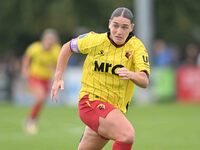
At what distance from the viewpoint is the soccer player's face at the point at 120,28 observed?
9609mm

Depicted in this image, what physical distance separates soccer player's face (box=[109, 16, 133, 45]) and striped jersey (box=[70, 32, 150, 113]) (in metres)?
0.17

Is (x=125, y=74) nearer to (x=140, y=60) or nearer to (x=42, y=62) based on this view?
(x=140, y=60)

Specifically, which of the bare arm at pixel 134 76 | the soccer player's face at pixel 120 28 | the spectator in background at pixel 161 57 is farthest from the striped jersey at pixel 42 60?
the spectator in background at pixel 161 57

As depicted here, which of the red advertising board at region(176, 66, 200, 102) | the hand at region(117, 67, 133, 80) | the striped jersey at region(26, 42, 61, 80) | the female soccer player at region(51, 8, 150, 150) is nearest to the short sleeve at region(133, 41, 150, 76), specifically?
the female soccer player at region(51, 8, 150, 150)

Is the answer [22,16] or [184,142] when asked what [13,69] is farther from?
[184,142]

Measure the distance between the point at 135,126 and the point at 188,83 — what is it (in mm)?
9911

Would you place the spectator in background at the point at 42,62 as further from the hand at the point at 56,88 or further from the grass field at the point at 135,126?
the hand at the point at 56,88

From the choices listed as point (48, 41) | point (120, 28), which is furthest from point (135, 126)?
point (120, 28)

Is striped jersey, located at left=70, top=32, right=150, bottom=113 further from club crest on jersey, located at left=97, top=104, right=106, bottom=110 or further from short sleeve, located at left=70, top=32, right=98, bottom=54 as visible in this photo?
club crest on jersey, located at left=97, top=104, right=106, bottom=110

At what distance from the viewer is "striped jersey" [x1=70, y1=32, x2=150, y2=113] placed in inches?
384

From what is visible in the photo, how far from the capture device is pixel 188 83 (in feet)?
96.8

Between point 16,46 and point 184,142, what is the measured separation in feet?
79.4

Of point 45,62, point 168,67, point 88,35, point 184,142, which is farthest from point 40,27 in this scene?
point 88,35

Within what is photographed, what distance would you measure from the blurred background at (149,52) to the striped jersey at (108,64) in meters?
4.75
